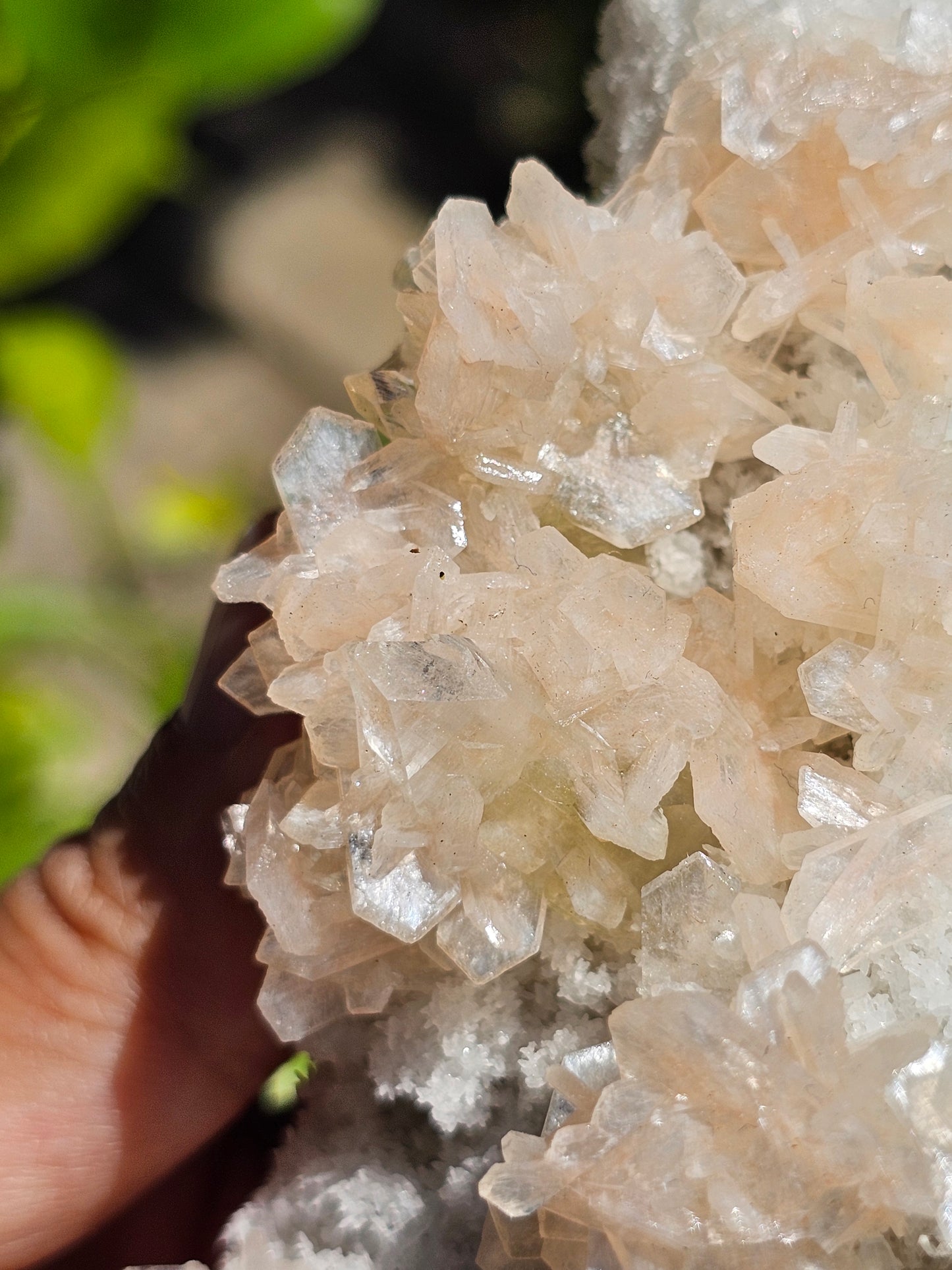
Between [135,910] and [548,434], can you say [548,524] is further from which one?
[135,910]

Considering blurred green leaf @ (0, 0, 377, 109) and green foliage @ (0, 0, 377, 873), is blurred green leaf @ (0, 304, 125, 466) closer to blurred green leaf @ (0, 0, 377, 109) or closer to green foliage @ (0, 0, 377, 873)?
green foliage @ (0, 0, 377, 873)

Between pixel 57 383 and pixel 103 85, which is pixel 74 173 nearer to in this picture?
pixel 103 85

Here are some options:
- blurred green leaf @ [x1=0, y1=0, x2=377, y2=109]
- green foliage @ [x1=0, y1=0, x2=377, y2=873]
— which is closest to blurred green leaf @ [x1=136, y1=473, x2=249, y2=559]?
green foliage @ [x1=0, y1=0, x2=377, y2=873]

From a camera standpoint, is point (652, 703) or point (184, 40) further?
point (184, 40)

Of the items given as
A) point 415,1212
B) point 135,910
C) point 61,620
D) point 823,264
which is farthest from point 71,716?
point 823,264

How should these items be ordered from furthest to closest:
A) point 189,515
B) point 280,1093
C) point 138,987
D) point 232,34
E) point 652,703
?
1. point 189,515
2. point 232,34
3. point 280,1093
4. point 138,987
5. point 652,703

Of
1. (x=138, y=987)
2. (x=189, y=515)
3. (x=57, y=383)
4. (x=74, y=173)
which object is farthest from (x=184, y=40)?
(x=138, y=987)
